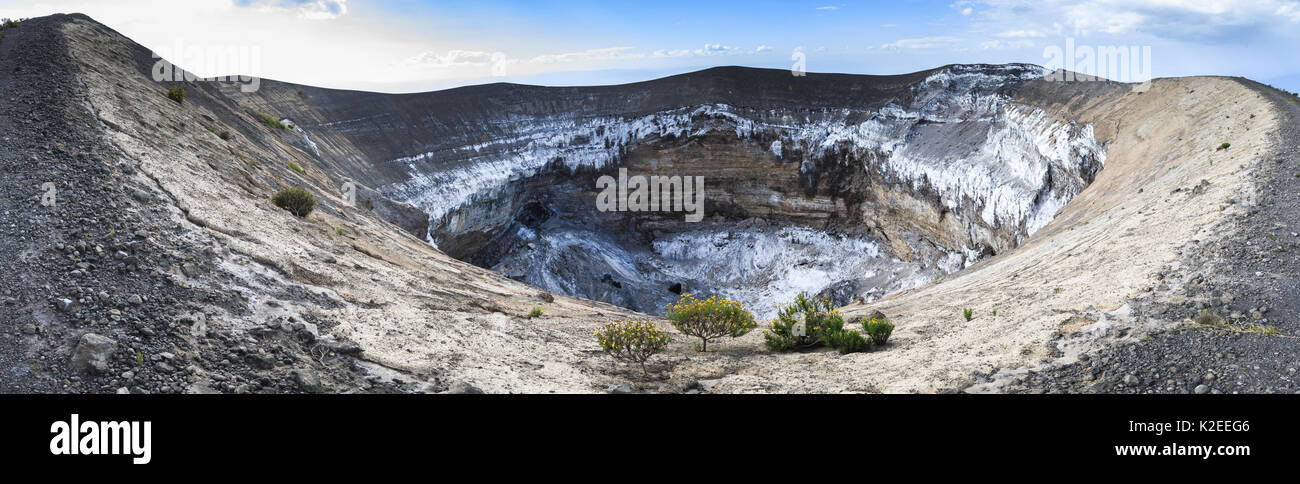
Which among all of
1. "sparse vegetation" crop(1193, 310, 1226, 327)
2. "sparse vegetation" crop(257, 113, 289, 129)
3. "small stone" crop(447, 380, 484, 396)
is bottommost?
"small stone" crop(447, 380, 484, 396)

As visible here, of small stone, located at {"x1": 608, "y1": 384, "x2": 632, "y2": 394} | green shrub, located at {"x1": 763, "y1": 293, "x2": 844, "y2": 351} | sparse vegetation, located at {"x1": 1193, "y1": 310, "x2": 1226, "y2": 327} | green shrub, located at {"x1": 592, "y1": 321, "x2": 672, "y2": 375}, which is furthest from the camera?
green shrub, located at {"x1": 763, "y1": 293, "x2": 844, "y2": 351}

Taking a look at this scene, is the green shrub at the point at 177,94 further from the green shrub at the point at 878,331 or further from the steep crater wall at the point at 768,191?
the green shrub at the point at 878,331

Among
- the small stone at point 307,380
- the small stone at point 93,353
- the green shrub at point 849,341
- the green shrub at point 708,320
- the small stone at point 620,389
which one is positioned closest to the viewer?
the small stone at point 93,353

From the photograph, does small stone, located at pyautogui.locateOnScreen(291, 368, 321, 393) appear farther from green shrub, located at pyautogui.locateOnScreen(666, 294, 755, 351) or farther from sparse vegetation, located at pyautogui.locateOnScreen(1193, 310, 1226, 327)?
sparse vegetation, located at pyautogui.locateOnScreen(1193, 310, 1226, 327)

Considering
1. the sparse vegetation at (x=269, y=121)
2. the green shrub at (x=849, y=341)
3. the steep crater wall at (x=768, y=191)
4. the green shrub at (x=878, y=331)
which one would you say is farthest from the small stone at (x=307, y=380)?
the steep crater wall at (x=768, y=191)

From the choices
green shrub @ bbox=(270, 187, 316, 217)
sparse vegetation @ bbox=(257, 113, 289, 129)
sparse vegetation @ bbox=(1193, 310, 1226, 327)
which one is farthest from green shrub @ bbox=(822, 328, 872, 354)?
sparse vegetation @ bbox=(257, 113, 289, 129)

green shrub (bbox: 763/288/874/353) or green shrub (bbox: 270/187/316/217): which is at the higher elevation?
green shrub (bbox: 270/187/316/217)
